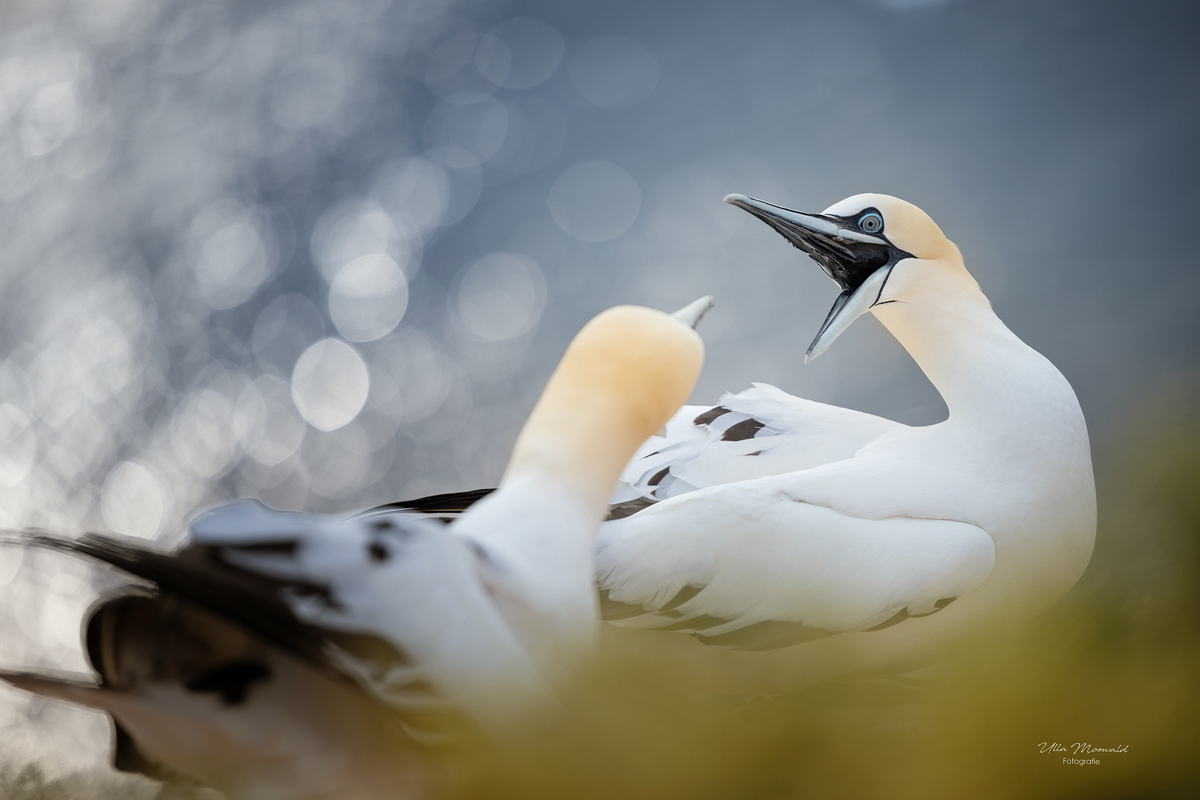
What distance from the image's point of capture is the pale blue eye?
3.37 feet

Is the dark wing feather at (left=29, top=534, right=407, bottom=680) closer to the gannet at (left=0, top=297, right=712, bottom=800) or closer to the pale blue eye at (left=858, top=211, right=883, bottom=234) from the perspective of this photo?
the gannet at (left=0, top=297, right=712, bottom=800)

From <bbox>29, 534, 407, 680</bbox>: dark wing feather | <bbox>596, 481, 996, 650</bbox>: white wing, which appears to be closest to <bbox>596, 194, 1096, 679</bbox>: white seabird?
<bbox>596, 481, 996, 650</bbox>: white wing

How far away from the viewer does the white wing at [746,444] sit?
1.15m

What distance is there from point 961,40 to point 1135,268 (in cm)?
87

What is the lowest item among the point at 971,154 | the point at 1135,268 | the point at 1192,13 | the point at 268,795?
the point at 268,795

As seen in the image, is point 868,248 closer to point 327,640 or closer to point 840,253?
point 840,253

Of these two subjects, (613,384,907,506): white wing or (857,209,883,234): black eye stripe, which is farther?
(613,384,907,506): white wing

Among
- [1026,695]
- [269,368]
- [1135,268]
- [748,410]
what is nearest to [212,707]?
[1026,695]

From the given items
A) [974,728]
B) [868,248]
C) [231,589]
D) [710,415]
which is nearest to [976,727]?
[974,728]

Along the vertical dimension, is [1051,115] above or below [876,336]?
above

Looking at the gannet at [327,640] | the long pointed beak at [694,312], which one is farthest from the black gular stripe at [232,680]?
the long pointed beak at [694,312]

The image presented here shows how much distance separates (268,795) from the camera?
467 millimetres

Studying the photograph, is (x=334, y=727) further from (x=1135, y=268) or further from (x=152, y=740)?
(x=1135, y=268)

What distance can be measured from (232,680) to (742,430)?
0.88 m
